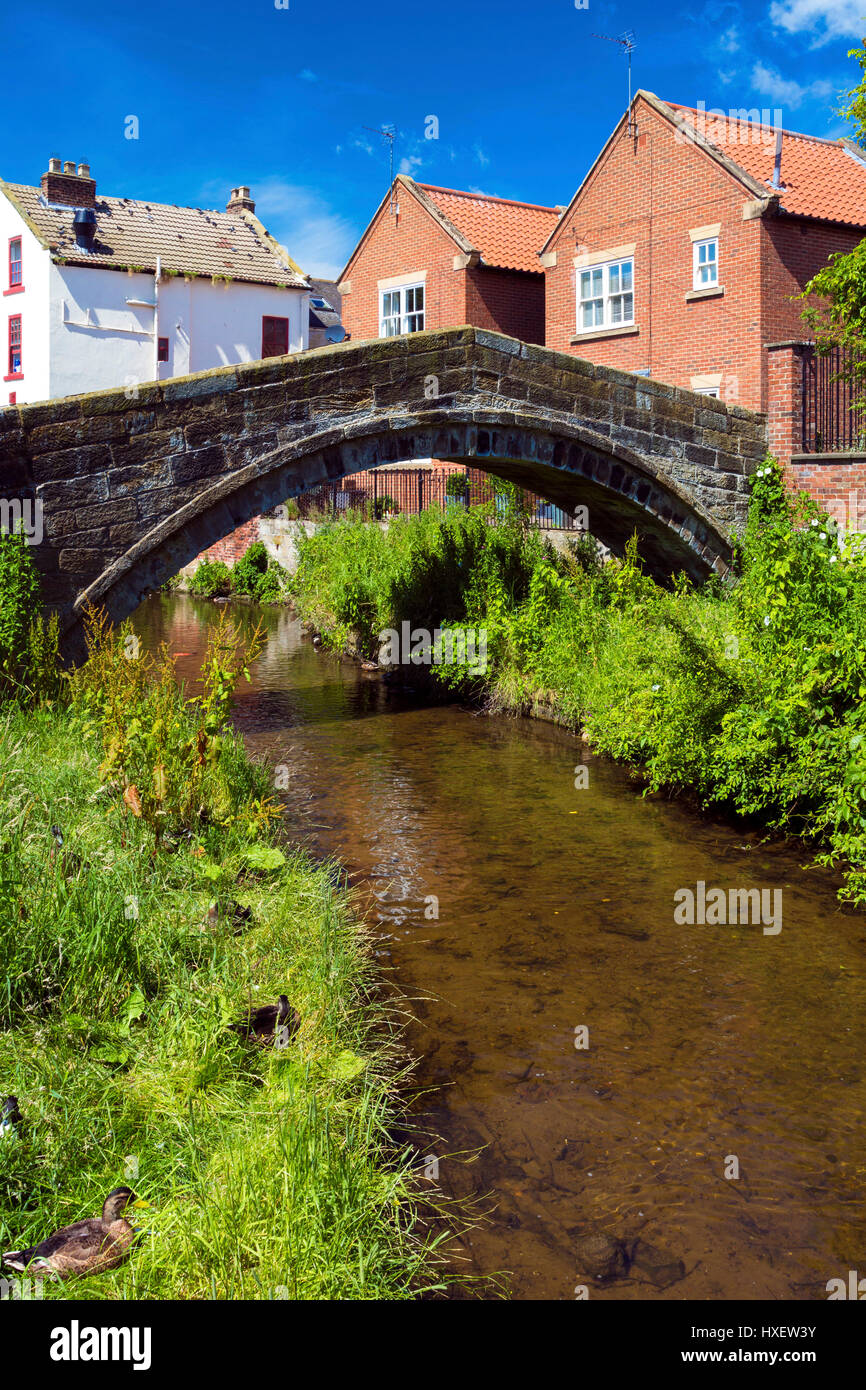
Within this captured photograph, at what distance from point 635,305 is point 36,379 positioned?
55.2ft

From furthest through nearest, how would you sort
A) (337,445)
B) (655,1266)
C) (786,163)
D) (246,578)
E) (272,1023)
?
(246,578) → (786,163) → (337,445) → (272,1023) → (655,1266)

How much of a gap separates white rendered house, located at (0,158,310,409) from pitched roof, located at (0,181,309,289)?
42 mm

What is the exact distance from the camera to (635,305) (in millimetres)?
23000

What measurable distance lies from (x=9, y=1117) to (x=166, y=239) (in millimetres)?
32978

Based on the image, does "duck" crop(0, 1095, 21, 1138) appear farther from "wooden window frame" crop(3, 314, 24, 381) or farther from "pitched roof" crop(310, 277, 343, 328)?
"pitched roof" crop(310, 277, 343, 328)

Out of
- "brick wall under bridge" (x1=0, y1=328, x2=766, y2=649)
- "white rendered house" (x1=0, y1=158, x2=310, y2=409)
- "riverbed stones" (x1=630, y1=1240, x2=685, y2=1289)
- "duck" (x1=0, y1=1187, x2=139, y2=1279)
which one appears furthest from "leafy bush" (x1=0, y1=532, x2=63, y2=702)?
Answer: "white rendered house" (x1=0, y1=158, x2=310, y2=409)

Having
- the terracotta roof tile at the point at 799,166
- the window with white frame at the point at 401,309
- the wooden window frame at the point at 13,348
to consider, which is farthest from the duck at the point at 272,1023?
the wooden window frame at the point at 13,348

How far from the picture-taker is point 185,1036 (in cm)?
455

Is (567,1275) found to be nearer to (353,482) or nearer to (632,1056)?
(632,1056)

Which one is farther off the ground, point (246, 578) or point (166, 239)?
point (166, 239)

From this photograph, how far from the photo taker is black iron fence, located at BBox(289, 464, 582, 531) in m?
21.8

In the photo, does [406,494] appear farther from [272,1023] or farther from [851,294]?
[272,1023]

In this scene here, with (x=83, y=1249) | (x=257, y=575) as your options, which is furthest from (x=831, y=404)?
(x=83, y=1249)

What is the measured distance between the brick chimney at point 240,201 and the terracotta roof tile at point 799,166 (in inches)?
715
